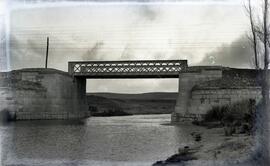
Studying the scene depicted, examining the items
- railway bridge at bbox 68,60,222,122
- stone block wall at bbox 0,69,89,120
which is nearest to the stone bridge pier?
railway bridge at bbox 68,60,222,122

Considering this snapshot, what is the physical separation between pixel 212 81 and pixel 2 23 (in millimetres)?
35541

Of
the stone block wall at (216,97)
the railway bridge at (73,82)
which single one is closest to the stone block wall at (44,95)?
the railway bridge at (73,82)

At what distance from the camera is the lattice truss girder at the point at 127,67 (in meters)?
46.7

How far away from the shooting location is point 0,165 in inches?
405

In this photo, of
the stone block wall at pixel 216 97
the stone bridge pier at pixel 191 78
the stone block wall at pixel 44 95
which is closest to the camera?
the stone block wall at pixel 216 97

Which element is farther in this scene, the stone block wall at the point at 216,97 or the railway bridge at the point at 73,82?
the railway bridge at the point at 73,82

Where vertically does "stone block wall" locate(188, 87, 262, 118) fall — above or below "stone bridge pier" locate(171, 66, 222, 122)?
below

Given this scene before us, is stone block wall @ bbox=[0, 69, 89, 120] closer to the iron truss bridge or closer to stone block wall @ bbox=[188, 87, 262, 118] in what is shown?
the iron truss bridge

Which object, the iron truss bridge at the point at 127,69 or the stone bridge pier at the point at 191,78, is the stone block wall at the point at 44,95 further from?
the stone bridge pier at the point at 191,78

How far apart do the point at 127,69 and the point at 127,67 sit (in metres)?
0.22

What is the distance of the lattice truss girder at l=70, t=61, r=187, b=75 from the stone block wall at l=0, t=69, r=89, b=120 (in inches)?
73.8

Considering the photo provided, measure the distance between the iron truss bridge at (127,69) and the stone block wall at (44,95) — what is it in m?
1.80

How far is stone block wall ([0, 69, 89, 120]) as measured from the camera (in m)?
41.8

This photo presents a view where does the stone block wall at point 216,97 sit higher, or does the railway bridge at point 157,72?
the railway bridge at point 157,72
